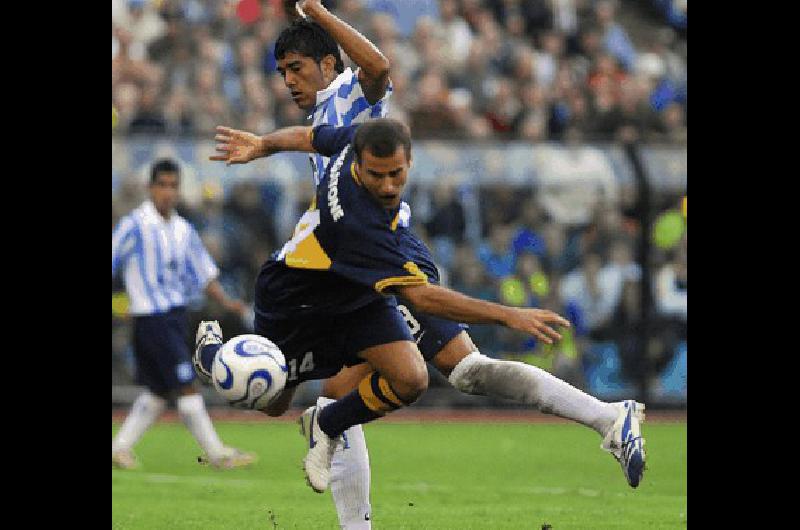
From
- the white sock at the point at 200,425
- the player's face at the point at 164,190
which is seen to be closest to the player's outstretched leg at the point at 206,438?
the white sock at the point at 200,425

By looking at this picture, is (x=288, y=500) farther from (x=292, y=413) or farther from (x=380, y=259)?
(x=292, y=413)

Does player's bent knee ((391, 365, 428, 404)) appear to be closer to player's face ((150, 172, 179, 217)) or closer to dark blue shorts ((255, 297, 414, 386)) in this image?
dark blue shorts ((255, 297, 414, 386))

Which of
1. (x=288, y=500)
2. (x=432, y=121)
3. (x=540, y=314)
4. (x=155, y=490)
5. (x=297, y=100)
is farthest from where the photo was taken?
(x=432, y=121)

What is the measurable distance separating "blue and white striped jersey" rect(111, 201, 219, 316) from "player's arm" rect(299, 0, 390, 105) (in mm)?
5276

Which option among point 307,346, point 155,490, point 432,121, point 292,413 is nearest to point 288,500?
point 155,490

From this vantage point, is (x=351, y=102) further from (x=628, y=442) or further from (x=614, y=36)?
(x=614, y=36)

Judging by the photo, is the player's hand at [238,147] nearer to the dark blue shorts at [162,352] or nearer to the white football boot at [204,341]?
the white football boot at [204,341]

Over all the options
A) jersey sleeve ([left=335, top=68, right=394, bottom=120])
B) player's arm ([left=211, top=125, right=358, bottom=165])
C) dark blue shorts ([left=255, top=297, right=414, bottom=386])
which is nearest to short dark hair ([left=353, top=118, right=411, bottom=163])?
player's arm ([left=211, top=125, right=358, bottom=165])

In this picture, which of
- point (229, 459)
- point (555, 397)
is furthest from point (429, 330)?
point (229, 459)

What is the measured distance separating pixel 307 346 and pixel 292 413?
9.19 m

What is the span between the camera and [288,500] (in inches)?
408

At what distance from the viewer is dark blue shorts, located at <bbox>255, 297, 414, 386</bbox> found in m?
7.84

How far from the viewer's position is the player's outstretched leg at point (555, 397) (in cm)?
797

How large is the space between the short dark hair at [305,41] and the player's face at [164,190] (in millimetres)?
4758
